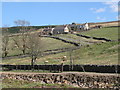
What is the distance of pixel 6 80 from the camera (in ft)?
153

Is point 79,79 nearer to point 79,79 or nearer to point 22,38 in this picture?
point 79,79

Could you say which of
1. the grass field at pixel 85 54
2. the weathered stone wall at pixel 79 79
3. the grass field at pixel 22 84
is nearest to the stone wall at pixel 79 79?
the weathered stone wall at pixel 79 79

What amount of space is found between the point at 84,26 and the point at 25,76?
150m

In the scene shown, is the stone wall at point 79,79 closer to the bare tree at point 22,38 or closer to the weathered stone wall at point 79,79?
the weathered stone wall at point 79,79

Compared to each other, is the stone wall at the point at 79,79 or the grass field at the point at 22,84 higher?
the stone wall at the point at 79,79

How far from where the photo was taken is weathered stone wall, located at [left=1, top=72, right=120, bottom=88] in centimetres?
4141

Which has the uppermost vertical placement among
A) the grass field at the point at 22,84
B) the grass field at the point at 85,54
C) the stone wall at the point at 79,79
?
the grass field at the point at 85,54

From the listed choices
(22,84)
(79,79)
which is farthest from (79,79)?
(22,84)

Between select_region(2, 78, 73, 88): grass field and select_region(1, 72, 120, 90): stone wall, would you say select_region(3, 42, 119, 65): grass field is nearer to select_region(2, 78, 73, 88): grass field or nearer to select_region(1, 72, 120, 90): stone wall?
select_region(1, 72, 120, 90): stone wall

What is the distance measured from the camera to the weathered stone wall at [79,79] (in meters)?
41.4

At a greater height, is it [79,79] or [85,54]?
[85,54]

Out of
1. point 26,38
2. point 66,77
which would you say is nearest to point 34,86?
point 66,77

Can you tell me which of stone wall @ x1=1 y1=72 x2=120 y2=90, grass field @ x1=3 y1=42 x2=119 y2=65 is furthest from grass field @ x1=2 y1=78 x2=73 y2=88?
grass field @ x1=3 y1=42 x2=119 y2=65

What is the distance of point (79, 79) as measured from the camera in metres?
45.0
